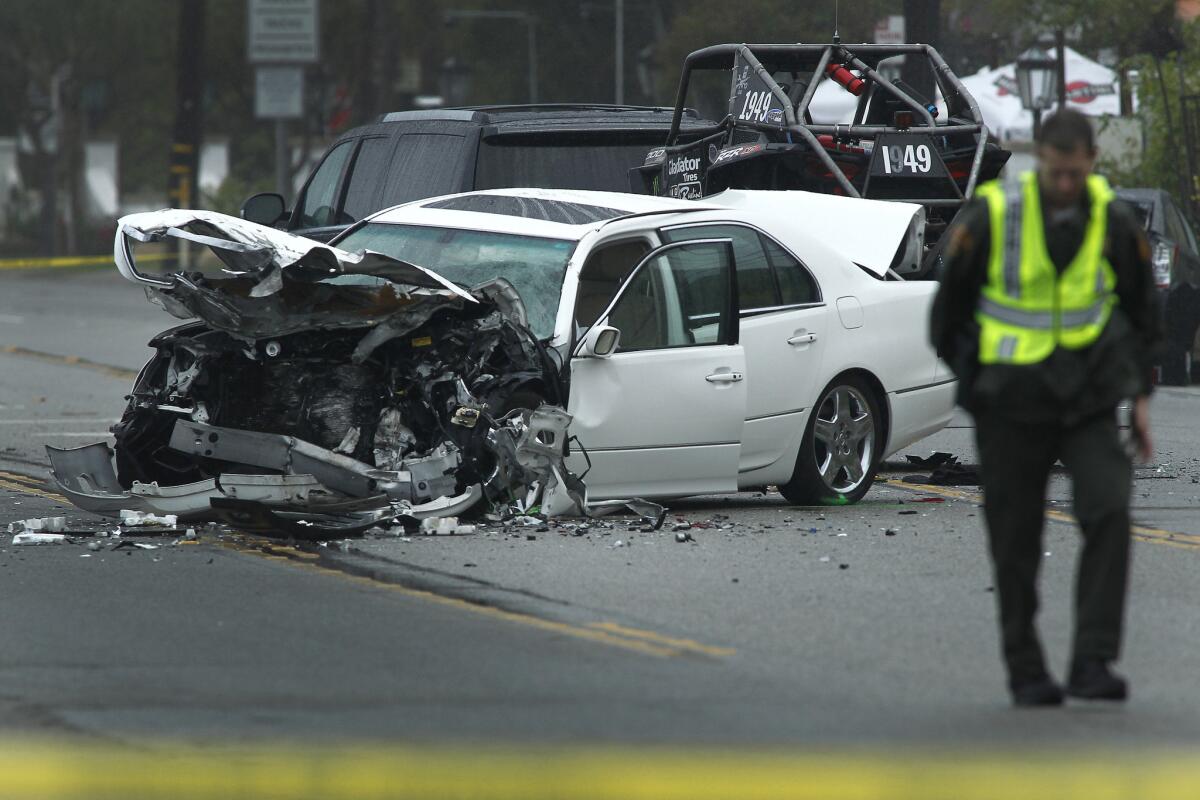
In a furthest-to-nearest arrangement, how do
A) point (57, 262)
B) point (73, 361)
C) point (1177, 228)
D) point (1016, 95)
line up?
point (57, 262)
point (1016, 95)
point (73, 361)
point (1177, 228)

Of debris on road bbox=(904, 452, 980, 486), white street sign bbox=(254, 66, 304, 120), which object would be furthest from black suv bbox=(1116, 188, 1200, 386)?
white street sign bbox=(254, 66, 304, 120)

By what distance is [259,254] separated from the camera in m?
9.73

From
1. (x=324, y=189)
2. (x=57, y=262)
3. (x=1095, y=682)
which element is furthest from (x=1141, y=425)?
(x=57, y=262)

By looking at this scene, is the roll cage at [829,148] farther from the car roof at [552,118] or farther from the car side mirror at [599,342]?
the car side mirror at [599,342]

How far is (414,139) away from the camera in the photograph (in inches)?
588

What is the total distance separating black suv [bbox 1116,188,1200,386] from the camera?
1927 centimetres

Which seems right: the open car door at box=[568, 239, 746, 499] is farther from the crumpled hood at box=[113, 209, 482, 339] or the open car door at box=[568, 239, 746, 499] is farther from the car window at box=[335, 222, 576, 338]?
the crumpled hood at box=[113, 209, 482, 339]

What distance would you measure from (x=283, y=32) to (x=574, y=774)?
3015cm

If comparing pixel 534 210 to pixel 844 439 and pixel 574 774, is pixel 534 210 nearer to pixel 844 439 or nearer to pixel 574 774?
pixel 844 439

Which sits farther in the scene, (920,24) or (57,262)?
(57,262)

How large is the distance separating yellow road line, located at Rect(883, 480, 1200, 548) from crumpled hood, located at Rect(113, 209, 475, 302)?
3208 millimetres

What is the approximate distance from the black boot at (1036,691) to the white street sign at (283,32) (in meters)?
29.2

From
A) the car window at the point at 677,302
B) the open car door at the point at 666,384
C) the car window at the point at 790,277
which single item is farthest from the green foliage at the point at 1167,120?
the open car door at the point at 666,384

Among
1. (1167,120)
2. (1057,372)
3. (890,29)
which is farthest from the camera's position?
(890,29)
